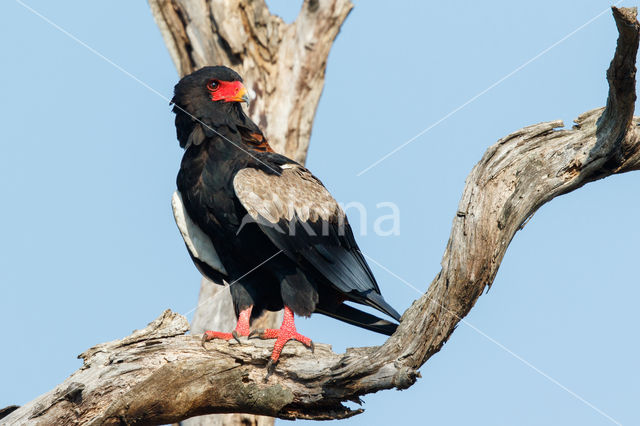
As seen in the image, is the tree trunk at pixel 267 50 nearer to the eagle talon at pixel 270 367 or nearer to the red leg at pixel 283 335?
the red leg at pixel 283 335

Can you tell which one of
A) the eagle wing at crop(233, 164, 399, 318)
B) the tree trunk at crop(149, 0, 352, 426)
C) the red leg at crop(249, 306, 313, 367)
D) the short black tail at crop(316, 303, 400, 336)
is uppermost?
the tree trunk at crop(149, 0, 352, 426)

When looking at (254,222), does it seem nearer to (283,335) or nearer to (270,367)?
(283,335)

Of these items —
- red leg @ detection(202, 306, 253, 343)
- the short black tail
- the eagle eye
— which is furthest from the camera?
the eagle eye

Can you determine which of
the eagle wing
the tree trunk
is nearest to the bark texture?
the eagle wing

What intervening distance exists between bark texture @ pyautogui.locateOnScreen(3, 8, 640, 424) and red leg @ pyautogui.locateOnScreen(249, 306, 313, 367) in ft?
0.19

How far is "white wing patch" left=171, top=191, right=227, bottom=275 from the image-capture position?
6473mm

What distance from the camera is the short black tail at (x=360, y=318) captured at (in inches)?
245

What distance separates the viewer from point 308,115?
950 cm

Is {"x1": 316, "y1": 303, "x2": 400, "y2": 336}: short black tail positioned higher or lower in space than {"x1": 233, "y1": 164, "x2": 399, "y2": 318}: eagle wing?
lower

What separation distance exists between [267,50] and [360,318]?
166 inches

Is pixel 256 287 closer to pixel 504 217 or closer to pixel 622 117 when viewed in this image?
pixel 504 217

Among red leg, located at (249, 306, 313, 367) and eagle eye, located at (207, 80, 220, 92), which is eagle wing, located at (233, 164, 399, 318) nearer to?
red leg, located at (249, 306, 313, 367)

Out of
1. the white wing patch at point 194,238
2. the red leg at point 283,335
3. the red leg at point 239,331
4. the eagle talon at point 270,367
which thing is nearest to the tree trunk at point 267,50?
the white wing patch at point 194,238

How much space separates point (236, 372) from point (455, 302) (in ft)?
5.40
